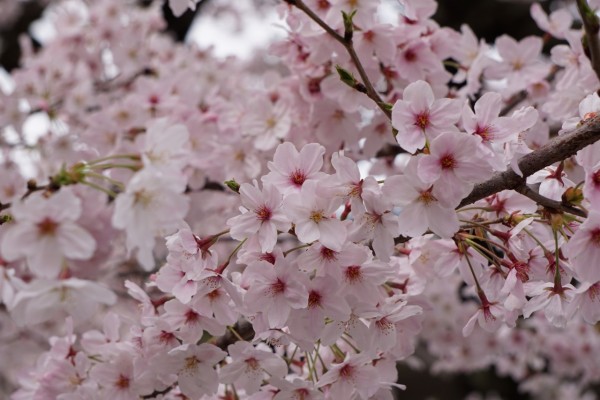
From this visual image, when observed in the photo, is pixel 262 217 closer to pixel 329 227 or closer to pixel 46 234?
pixel 329 227

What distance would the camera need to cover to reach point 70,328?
47.3 inches

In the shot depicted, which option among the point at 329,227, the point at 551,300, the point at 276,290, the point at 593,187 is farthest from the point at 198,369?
the point at 593,187

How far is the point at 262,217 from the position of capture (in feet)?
3.16

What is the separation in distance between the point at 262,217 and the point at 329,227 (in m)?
0.11

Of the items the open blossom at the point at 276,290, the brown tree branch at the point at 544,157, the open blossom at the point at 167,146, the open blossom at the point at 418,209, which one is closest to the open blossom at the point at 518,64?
the brown tree branch at the point at 544,157

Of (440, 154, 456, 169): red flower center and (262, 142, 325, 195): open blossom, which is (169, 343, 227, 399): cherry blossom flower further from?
(440, 154, 456, 169): red flower center

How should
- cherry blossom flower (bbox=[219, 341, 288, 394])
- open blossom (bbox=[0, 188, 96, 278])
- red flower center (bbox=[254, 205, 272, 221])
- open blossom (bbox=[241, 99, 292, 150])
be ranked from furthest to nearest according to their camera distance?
open blossom (bbox=[241, 99, 292, 150])
cherry blossom flower (bbox=[219, 341, 288, 394])
red flower center (bbox=[254, 205, 272, 221])
open blossom (bbox=[0, 188, 96, 278])

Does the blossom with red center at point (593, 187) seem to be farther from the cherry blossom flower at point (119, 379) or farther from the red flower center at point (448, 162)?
the cherry blossom flower at point (119, 379)

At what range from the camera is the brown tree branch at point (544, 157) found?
89 cm

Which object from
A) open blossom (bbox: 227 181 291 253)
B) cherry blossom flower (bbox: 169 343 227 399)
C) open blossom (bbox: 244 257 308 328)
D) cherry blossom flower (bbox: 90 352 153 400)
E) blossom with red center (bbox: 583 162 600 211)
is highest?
blossom with red center (bbox: 583 162 600 211)

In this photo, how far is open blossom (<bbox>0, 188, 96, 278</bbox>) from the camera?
2.41 ft

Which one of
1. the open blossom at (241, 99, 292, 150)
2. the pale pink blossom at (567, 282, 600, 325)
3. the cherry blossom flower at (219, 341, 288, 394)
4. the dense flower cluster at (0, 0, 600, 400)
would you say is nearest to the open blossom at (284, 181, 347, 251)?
the dense flower cluster at (0, 0, 600, 400)

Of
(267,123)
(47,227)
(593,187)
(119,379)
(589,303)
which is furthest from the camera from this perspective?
(267,123)

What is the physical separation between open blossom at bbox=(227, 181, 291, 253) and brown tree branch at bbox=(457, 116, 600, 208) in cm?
30
